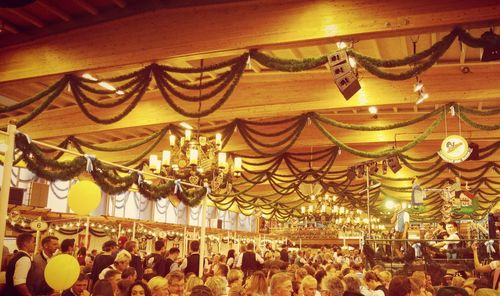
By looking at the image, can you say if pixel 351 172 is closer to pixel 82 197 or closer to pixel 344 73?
pixel 344 73

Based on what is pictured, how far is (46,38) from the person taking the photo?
6.93 meters

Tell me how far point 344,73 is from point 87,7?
3.53m

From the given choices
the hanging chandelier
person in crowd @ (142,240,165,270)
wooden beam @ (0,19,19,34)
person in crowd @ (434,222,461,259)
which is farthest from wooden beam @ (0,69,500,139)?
wooden beam @ (0,19,19,34)

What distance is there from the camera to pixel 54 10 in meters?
6.33

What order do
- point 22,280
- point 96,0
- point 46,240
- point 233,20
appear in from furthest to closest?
point 96,0 → point 233,20 → point 46,240 → point 22,280

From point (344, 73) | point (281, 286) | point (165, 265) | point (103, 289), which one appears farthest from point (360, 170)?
point (103, 289)

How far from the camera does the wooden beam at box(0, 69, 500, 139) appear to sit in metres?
7.98

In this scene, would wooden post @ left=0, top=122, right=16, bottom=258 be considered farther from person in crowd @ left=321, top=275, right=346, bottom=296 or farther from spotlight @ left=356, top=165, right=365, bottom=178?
spotlight @ left=356, top=165, right=365, bottom=178

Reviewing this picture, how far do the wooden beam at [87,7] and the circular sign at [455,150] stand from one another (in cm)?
581

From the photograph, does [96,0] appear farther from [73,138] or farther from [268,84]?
[73,138]

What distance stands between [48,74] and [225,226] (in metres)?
20.2

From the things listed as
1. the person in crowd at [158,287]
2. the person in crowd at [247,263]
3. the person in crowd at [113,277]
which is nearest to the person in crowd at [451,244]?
the person in crowd at [247,263]

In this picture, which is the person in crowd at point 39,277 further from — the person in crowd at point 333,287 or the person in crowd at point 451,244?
the person in crowd at point 451,244

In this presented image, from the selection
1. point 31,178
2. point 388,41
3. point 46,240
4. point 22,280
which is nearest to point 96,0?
point 46,240
